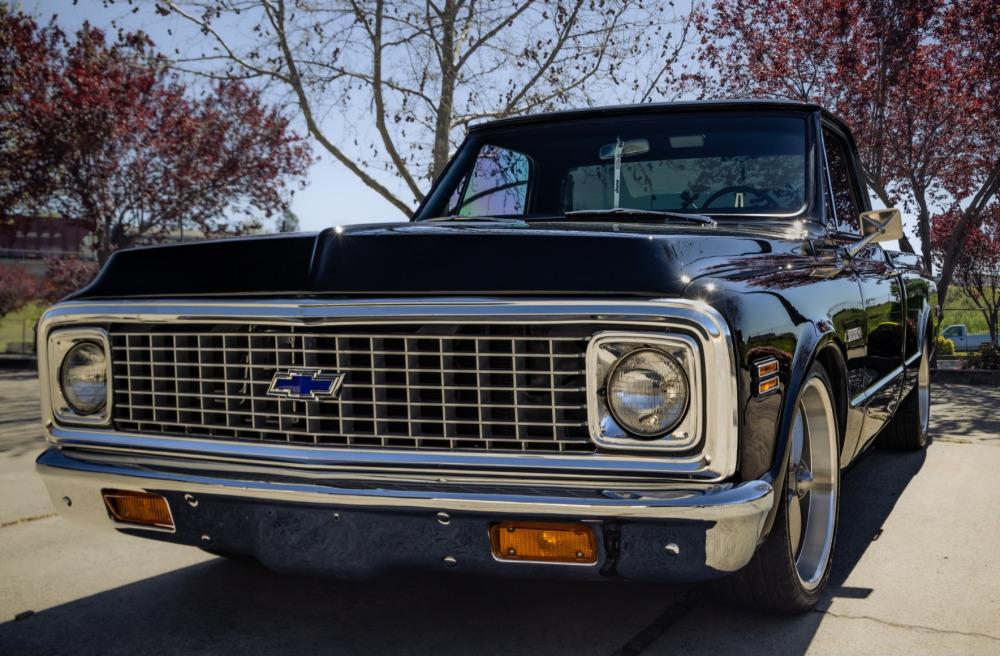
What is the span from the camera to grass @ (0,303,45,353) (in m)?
21.0

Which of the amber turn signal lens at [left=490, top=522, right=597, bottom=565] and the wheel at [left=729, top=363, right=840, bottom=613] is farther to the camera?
the wheel at [left=729, top=363, right=840, bottom=613]

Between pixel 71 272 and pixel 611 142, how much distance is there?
20.4 metres

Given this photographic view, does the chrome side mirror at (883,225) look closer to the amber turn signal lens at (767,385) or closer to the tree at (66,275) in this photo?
the amber turn signal lens at (767,385)

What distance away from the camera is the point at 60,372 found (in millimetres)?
2811

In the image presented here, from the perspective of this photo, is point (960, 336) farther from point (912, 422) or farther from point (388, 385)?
point (388, 385)

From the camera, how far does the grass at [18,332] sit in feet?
68.8

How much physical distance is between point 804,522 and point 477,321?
1414 mm

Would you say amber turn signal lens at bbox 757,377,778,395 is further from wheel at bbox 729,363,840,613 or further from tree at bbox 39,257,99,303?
tree at bbox 39,257,99,303

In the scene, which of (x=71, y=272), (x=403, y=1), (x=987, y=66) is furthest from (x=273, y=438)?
(x=71, y=272)

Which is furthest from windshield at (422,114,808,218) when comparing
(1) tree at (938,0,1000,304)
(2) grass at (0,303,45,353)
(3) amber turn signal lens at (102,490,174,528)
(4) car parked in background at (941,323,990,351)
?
(4) car parked in background at (941,323,990,351)

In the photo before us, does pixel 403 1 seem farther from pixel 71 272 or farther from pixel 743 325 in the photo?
pixel 71 272

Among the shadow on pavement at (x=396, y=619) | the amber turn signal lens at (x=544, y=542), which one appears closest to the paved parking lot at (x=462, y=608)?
the shadow on pavement at (x=396, y=619)

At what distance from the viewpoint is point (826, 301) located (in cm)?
294

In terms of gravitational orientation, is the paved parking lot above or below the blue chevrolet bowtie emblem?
below
